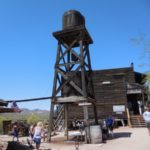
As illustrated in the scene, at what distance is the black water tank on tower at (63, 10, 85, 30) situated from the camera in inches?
792

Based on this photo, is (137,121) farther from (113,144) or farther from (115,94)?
(113,144)

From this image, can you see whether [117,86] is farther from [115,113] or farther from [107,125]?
[107,125]

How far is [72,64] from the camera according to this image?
63.5 ft

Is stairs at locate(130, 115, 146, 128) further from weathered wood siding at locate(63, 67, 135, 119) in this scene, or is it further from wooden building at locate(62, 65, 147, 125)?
weathered wood siding at locate(63, 67, 135, 119)

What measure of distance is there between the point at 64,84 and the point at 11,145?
24.1ft

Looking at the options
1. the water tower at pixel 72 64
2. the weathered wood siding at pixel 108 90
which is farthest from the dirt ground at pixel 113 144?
the weathered wood siding at pixel 108 90

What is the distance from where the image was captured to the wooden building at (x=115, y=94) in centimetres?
3238

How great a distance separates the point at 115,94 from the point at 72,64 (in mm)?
15201

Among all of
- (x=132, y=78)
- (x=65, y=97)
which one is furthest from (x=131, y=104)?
(x=65, y=97)

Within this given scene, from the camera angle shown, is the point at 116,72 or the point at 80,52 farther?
the point at 116,72

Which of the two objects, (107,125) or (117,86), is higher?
(117,86)

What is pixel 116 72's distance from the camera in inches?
1358

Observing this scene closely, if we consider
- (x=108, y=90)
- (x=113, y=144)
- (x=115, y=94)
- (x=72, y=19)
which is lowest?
(x=113, y=144)

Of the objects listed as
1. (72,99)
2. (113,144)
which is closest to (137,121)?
(72,99)
